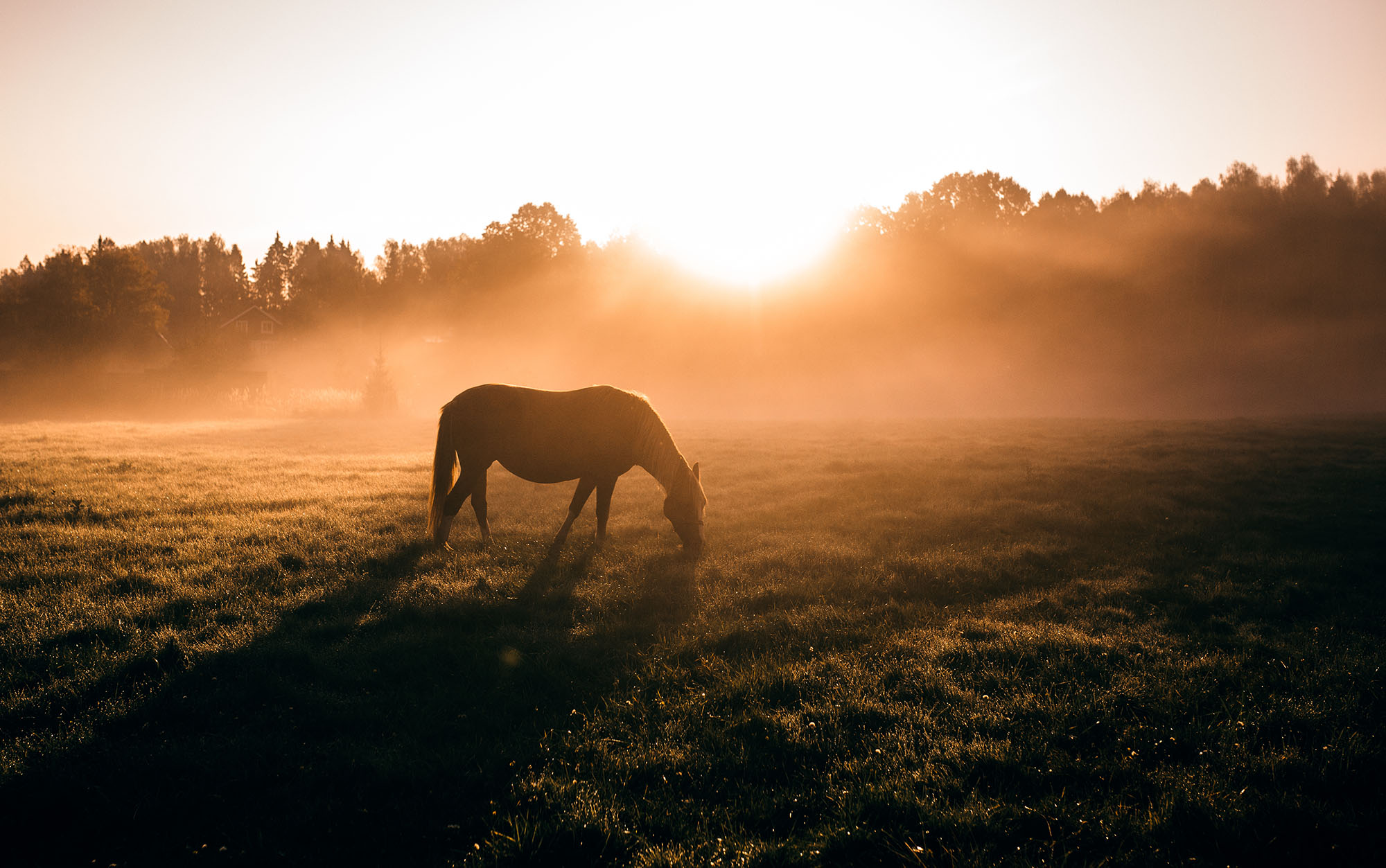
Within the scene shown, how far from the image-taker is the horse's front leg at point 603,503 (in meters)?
9.02

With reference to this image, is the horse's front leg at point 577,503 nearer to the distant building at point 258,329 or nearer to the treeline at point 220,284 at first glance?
the treeline at point 220,284

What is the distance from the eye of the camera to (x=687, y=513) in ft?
28.5

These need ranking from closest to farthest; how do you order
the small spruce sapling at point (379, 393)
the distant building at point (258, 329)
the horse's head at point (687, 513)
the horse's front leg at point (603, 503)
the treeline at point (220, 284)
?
the horse's head at point (687, 513) → the horse's front leg at point (603, 503) → the small spruce sapling at point (379, 393) → the treeline at point (220, 284) → the distant building at point (258, 329)

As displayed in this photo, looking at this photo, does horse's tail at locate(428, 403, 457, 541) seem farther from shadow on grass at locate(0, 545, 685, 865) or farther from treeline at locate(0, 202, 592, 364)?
treeline at locate(0, 202, 592, 364)

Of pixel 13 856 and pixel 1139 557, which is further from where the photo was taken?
pixel 1139 557

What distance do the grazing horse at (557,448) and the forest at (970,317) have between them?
107 ft

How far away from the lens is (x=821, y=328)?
157 feet

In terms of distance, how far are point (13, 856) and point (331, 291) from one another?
91.9 metres

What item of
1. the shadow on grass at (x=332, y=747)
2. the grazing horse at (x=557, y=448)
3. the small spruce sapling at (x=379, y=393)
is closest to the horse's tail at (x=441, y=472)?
the grazing horse at (x=557, y=448)

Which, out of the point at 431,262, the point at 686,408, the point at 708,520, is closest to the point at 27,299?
the point at 431,262

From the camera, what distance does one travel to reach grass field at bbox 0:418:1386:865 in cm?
346

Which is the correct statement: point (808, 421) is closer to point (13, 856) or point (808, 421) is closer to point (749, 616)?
point (749, 616)

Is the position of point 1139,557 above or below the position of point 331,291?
below

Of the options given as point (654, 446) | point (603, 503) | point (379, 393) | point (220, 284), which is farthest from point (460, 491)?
point (220, 284)
